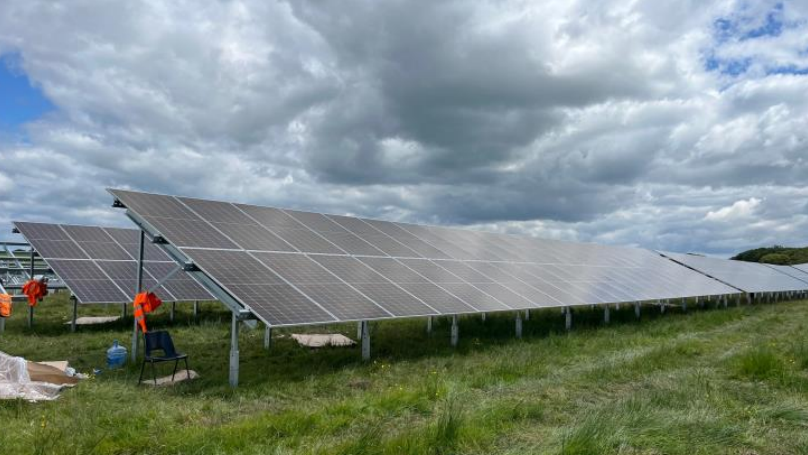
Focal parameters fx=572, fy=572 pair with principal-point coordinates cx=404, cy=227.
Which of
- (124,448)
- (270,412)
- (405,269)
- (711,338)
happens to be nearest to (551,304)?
(405,269)

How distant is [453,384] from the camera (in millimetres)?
10391

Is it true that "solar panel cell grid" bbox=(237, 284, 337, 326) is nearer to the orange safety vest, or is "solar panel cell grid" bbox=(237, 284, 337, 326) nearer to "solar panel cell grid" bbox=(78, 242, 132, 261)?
the orange safety vest

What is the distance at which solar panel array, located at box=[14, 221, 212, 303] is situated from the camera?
19.3 m

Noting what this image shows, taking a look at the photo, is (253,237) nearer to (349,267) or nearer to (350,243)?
(349,267)

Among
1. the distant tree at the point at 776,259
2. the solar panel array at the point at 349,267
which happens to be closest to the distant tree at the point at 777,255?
the distant tree at the point at 776,259

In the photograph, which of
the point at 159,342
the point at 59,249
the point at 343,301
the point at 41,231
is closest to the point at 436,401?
the point at 343,301

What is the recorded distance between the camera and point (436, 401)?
9523 mm

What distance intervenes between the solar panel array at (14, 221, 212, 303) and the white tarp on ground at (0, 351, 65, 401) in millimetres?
8013

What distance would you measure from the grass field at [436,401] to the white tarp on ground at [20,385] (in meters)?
0.28

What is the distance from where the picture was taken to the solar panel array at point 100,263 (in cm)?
1927

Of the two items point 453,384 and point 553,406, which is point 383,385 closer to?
point 453,384

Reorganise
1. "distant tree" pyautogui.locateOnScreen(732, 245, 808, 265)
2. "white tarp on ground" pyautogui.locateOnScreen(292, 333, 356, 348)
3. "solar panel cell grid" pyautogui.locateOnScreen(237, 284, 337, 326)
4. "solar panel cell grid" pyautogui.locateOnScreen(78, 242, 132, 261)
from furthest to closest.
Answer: "distant tree" pyautogui.locateOnScreen(732, 245, 808, 265) < "solar panel cell grid" pyautogui.locateOnScreen(78, 242, 132, 261) < "white tarp on ground" pyautogui.locateOnScreen(292, 333, 356, 348) < "solar panel cell grid" pyautogui.locateOnScreen(237, 284, 337, 326)

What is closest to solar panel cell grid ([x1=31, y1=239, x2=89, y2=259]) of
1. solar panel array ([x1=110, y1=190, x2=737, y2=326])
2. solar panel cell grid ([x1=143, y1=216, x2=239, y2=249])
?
solar panel array ([x1=110, y1=190, x2=737, y2=326])

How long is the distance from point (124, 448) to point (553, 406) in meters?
6.36
